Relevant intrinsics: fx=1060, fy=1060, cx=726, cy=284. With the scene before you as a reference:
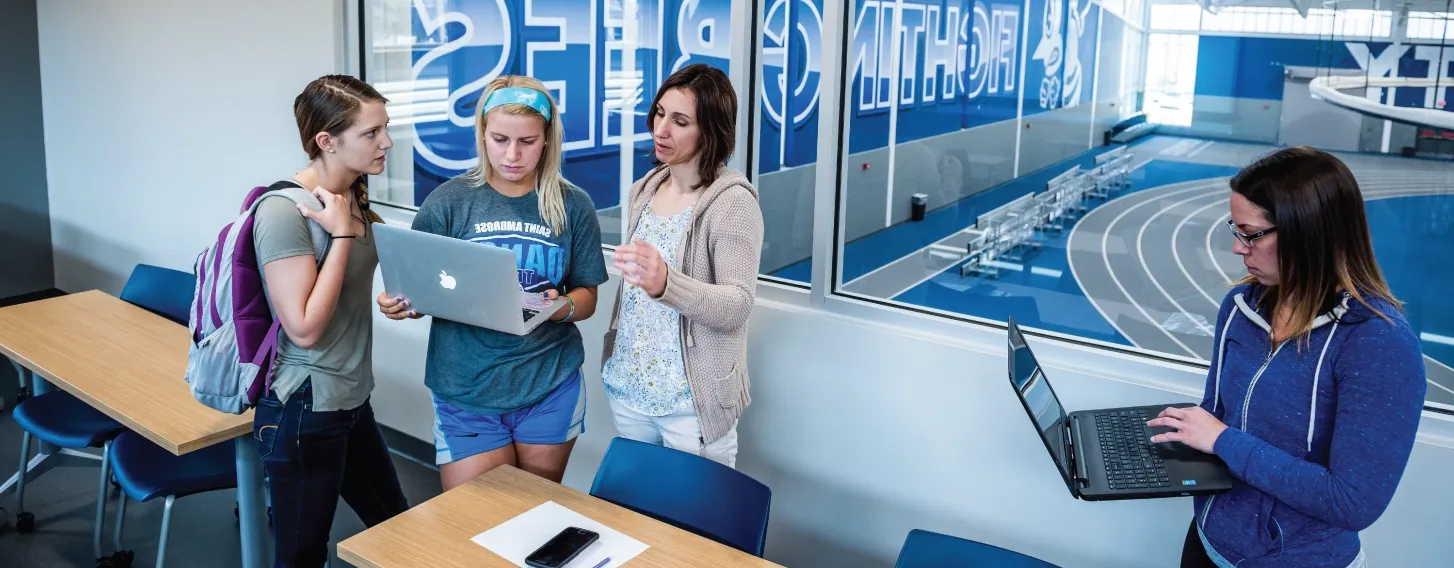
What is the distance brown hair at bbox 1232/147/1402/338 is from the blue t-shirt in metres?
1.49

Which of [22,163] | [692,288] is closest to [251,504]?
[692,288]

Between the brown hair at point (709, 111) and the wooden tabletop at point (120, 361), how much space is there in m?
1.34

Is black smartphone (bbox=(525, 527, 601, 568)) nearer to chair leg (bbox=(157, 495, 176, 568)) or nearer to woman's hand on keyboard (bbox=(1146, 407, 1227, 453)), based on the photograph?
woman's hand on keyboard (bbox=(1146, 407, 1227, 453))

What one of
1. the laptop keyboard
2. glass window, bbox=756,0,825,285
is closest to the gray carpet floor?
glass window, bbox=756,0,825,285

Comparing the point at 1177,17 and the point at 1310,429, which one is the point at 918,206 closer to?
the point at 1177,17

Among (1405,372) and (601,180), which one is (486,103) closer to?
(601,180)

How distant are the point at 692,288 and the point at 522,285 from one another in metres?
0.49

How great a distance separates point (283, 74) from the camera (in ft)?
14.5

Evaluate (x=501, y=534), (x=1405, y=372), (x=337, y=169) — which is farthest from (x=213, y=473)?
(x=1405, y=372)

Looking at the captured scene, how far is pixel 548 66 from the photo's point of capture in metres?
3.75

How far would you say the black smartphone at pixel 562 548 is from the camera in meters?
1.98

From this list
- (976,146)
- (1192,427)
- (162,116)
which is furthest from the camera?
(162,116)

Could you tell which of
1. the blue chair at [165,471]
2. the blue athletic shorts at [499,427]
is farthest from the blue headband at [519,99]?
the blue chair at [165,471]

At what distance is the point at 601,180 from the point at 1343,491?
101 inches
